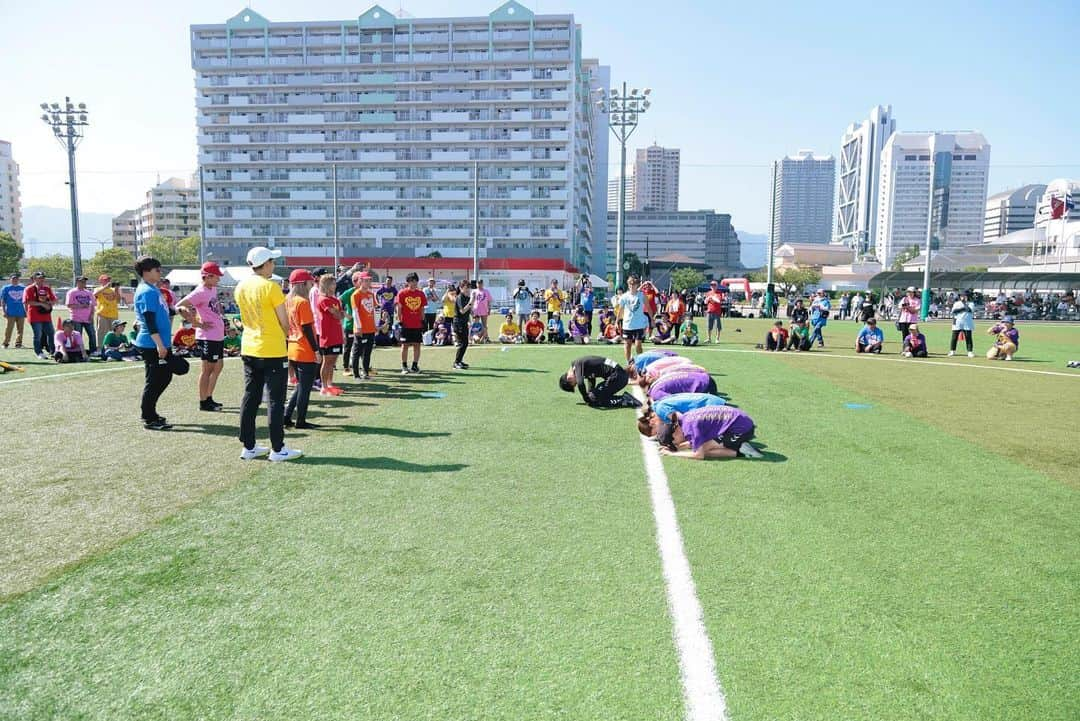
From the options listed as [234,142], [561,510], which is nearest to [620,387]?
[561,510]

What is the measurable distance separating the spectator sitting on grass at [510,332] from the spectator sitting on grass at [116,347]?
1048 cm

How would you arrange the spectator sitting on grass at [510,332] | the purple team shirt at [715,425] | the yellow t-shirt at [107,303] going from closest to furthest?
the purple team shirt at [715,425] → the yellow t-shirt at [107,303] → the spectator sitting on grass at [510,332]

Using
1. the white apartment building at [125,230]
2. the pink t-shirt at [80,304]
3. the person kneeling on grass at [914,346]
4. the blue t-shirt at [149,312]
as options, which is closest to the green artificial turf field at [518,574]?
the blue t-shirt at [149,312]

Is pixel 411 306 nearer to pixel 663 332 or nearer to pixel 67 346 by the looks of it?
pixel 67 346

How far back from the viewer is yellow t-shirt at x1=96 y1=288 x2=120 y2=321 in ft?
53.4

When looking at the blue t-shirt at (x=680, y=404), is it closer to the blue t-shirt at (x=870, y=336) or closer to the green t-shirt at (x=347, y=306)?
the green t-shirt at (x=347, y=306)

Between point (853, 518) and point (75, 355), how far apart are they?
16465 mm

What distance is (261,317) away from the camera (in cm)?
660

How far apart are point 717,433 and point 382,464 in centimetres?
344

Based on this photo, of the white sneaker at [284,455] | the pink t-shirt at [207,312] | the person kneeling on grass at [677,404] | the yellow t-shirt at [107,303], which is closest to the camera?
the white sneaker at [284,455]

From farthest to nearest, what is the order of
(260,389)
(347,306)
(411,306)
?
(347,306) < (411,306) < (260,389)

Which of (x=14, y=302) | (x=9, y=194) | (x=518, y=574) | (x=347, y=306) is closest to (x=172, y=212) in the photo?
(x=9, y=194)

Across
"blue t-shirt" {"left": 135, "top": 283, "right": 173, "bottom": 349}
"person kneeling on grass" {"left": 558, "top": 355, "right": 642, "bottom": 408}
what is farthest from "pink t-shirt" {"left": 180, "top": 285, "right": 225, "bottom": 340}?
"person kneeling on grass" {"left": 558, "top": 355, "right": 642, "bottom": 408}

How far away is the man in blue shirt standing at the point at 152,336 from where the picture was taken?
8156 mm
